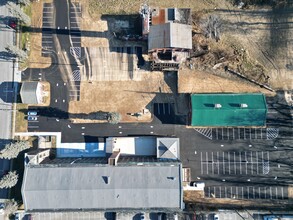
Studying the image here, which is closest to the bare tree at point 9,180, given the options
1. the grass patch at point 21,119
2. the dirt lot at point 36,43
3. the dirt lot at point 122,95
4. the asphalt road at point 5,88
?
the asphalt road at point 5,88

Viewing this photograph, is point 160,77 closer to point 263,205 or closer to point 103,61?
point 103,61

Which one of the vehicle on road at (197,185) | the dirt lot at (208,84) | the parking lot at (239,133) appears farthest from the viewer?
the dirt lot at (208,84)

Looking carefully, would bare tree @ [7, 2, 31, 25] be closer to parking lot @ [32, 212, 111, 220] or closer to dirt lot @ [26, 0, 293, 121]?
dirt lot @ [26, 0, 293, 121]

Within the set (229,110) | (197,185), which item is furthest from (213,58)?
(197,185)

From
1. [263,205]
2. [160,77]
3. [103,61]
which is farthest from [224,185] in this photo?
[103,61]

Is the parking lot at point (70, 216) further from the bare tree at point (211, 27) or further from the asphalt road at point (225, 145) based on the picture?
the bare tree at point (211, 27)

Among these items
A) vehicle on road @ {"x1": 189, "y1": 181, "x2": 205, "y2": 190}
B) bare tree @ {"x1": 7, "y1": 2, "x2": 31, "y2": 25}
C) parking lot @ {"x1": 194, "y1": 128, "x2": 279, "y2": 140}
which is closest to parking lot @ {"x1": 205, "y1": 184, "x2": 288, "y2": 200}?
vehicle on road @ {"x1": 189, "y1": 181, "x2": 205, "y2": 190}
